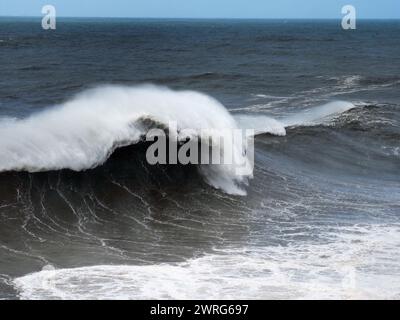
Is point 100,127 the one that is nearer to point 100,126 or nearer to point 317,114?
point 100,126

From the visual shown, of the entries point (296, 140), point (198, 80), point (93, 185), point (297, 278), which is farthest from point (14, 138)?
point (198, 80)

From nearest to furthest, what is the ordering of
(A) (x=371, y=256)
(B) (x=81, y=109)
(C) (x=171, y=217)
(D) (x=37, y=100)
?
1. (A) (x=371, y=256)
2. (C) (x=171, y=217)
3. (B) (x=81, y=109)
4. (D) (x=37, y=100)

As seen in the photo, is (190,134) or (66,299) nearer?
(66,299)

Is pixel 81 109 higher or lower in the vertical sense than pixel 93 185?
higher

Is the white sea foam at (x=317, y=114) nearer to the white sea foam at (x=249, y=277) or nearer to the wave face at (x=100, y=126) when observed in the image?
the wave face at (x=100, y=126)

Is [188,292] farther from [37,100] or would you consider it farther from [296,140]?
[37,100]

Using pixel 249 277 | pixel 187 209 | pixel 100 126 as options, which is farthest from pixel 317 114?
pixel 249 277

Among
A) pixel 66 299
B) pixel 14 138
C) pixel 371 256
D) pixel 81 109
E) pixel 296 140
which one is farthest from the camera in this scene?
pixel 296 140
